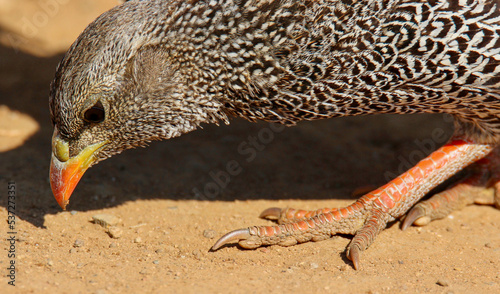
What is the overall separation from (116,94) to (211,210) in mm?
1756

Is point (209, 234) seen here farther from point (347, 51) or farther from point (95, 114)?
point (347, 51)

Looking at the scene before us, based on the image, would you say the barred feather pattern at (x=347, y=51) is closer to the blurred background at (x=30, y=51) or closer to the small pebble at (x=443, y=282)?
the small pebble at (x=443, y=282)

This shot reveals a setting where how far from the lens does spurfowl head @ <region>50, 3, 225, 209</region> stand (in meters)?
4.16

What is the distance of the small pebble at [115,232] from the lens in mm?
4812

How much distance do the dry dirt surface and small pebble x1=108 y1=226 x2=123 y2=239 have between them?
0.04 feet

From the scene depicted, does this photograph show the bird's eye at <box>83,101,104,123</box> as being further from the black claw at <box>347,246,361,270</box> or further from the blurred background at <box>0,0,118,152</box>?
the blurred background at <box>0,0,118,152</box>

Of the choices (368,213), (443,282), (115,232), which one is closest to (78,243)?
(115,232)

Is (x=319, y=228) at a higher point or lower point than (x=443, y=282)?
lower

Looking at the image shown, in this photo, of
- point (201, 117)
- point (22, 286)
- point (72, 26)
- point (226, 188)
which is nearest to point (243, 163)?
point (226, 188)

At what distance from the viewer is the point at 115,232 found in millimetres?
4828

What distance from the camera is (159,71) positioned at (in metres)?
4.26

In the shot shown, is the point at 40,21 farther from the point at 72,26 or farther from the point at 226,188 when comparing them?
the point at 226,188

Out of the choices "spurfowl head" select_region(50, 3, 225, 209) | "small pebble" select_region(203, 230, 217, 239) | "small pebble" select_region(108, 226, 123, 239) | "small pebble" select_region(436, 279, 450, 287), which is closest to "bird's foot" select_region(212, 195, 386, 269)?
"small pebble" select_region(203, 230, 217, 239)

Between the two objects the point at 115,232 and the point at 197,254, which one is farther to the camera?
the point at 115,232
